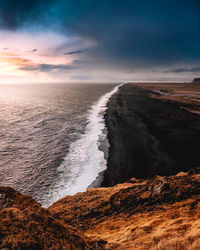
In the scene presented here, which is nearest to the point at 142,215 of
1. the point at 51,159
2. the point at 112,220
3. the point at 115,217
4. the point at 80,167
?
the point at 115,217

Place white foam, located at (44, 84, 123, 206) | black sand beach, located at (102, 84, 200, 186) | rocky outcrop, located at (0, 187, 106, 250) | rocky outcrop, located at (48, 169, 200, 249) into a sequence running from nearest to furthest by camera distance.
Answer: rocky outcrop, located at (0, 187, 106, 250)
rocky outcrop, located at (48, 169, 200, 249)
white foam, located at (44, 84, 123, 206)
black sand beach, located at (102, 84, 200, 186)

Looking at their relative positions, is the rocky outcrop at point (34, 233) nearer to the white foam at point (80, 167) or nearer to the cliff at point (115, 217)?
the cliff at point (115, 217)

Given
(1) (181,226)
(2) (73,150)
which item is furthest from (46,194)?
(1) (181,226)

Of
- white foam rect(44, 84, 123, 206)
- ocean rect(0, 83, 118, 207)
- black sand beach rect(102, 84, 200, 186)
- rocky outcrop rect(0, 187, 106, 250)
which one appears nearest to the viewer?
rocky outcrop rect(0, 187, 106, 250)

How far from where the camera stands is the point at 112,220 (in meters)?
5.84

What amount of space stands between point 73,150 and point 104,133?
6483 millimetres

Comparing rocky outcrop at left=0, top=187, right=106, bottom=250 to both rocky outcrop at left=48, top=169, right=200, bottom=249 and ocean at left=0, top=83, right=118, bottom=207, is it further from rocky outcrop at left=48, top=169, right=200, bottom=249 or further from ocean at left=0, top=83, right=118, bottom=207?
ocean at left=0, top=83, right=118, bottom=207

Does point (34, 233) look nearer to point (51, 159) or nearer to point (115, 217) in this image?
point (115, 217)

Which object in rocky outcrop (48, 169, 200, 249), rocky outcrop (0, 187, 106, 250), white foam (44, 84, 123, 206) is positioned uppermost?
rocky outcrop (0, 187, 106, 250)

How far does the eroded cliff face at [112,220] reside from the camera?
3.66 m

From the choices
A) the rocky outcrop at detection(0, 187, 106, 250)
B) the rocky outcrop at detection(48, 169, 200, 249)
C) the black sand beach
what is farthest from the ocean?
the rocky outcrop at detection(0, 187, 106, 250)

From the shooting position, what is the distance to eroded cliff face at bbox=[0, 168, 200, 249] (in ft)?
12.0

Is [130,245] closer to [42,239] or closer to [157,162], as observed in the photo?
[42,239]

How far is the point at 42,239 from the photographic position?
11.6 ft
